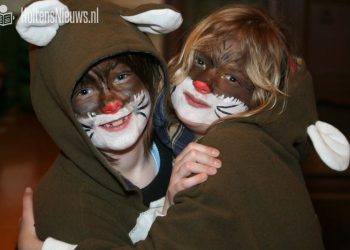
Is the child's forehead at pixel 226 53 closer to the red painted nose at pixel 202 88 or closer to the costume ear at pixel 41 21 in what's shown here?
the red painted nose at pixel 202 88

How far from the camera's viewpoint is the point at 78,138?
1.11 metres

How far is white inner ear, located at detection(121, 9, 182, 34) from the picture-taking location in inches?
44.5

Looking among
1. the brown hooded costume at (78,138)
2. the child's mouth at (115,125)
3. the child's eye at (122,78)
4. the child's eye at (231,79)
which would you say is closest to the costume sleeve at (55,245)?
the brown hooded costume at (78,138)

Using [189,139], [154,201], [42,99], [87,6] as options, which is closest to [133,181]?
[154,201]

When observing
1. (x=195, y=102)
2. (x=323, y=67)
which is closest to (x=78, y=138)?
(x=195, y=102)

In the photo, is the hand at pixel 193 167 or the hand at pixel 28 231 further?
the hand at pixel 28 231

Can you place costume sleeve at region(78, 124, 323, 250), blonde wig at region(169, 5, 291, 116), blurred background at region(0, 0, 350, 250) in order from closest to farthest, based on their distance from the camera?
costume sleeve at region(78, 124, 323, 250), blonde wig at region(169, 5, 291, 116), blurred background at region(0, 0, 350, 250)

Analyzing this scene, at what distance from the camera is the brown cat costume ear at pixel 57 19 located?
101 cm

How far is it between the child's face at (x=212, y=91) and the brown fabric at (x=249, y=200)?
0.35 feet

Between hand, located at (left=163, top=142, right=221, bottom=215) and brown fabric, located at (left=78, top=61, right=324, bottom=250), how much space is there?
0.06 ft

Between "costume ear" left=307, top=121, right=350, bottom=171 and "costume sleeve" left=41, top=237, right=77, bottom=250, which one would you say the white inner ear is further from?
"costume sleeve" left=41, top=237, right=77, bottom=250

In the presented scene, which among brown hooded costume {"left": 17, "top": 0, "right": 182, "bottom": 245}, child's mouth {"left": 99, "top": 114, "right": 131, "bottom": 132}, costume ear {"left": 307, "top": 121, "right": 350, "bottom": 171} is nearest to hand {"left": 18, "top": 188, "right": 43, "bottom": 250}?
brown hooded costume {"left": 17, "top": 0, "right": 182, "bottom": 245}

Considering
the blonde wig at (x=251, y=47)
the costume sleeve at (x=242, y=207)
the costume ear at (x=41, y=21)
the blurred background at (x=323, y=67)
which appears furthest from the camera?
the blurred background at (x=323, y=67)

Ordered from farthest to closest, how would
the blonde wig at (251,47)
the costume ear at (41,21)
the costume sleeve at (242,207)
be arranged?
the blonde wig at (251,47), the costume ear at (41,21), the costume sleeve at (242,207)
